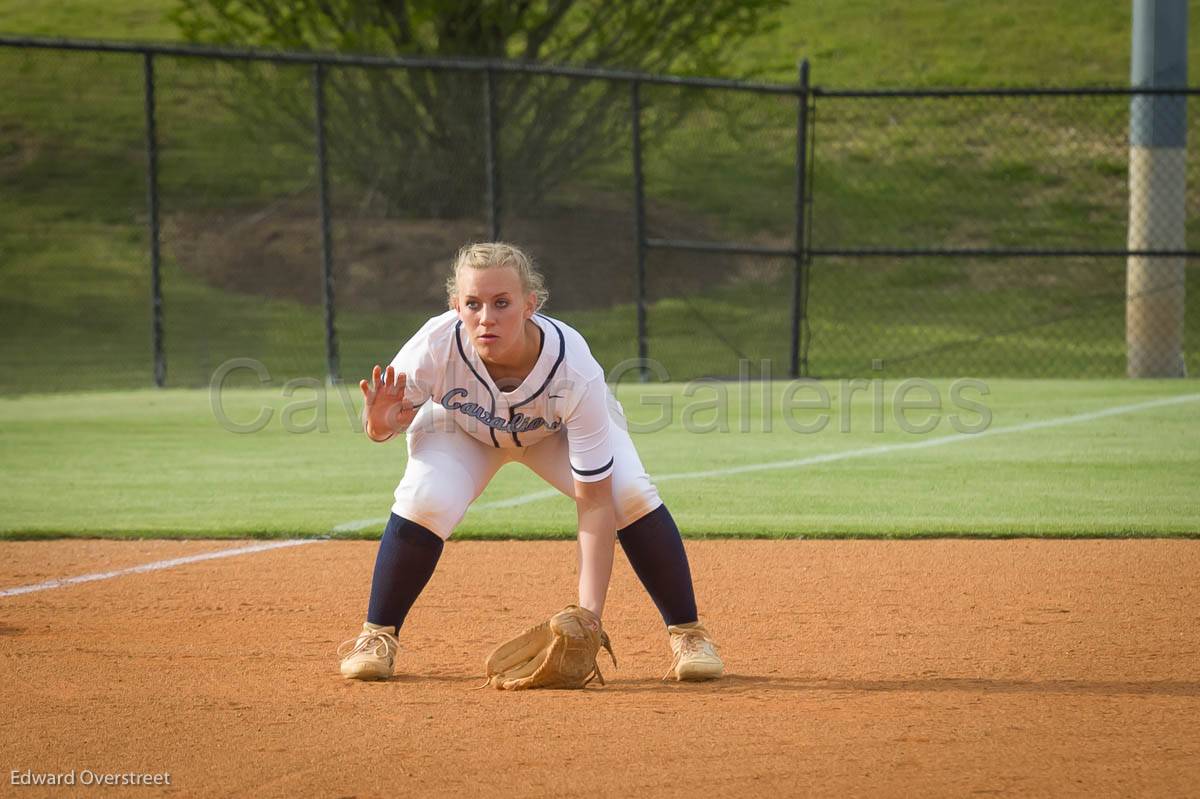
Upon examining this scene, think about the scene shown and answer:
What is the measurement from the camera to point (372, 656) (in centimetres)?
426

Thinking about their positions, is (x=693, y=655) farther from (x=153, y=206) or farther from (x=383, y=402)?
(x=153, y=206)

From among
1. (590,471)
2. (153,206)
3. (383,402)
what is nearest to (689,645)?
(590,471)

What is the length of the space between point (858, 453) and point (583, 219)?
16.0m

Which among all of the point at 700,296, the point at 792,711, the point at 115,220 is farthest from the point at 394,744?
the point at 115,220

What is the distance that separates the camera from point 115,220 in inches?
1076

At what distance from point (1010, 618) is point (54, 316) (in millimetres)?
21435

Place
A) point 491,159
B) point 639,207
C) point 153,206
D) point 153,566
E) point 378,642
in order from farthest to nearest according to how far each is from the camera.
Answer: point 639,207, point 491,159, point 153,206, point 153,566, point 378,642

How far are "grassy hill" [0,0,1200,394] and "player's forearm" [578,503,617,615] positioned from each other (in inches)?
498

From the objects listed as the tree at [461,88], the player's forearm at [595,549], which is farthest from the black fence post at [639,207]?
the player's forearm at [595,549]

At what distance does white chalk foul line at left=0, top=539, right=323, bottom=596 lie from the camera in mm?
5789

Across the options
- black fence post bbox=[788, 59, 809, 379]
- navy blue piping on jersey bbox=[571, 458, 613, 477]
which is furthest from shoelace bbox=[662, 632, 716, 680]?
black fence post bbox=[788, 59, 809, 379]

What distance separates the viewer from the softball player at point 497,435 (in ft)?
13.8

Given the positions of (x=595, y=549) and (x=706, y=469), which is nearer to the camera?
(x=595, y=549)

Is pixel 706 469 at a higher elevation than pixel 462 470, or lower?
lower
